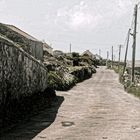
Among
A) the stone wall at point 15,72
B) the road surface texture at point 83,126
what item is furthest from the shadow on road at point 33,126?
the stone wall at point 15,72

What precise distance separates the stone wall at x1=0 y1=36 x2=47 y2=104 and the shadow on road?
1.25 m

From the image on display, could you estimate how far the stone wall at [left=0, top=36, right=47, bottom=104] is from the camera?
18328 mm

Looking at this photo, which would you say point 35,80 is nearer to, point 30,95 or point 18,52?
point 30,95

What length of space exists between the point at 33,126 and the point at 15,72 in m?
2.96

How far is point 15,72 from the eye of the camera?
67.4 feet

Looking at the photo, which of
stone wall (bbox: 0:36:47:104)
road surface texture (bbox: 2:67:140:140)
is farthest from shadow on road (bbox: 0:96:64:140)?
stone wall (bbox: 0:36:47:104)

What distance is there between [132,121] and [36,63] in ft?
29.7

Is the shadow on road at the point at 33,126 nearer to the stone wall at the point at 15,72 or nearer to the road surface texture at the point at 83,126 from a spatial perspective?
the road surface texture at the point at 83,126

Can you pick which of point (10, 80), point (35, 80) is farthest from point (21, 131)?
point (35, 80)

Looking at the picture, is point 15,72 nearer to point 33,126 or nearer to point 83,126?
point 33,126

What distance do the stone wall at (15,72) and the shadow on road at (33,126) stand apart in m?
1.25

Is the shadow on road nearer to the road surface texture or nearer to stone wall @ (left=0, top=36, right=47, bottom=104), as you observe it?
the road surface texture

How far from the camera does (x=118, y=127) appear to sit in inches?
731

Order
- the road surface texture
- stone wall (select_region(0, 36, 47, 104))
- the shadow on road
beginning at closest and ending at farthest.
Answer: the shadow on road < the road surface texture < stone wall (select_region(0, 36, 47, 104))
